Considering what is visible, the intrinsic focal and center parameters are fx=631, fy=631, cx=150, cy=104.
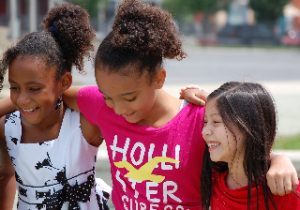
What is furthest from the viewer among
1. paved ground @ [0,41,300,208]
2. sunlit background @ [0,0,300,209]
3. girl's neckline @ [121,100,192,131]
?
paved ground @ [0,41,300,208]

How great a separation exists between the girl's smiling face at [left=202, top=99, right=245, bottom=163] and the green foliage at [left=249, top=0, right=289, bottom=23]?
124 ft

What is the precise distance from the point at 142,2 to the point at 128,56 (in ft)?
0.83

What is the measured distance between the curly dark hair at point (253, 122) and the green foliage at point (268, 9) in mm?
37745

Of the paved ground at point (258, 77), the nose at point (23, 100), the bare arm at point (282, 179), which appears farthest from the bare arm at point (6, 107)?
the bare arm at point (282, 179)

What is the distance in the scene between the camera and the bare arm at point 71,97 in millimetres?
2570

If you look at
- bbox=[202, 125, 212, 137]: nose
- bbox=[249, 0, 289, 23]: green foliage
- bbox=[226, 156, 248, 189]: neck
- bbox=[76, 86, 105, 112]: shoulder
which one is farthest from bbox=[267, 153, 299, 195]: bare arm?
bbox=[249, 0, 289, 23]: green foliage

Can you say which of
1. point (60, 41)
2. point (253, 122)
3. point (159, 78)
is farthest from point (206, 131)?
point (60, 41)

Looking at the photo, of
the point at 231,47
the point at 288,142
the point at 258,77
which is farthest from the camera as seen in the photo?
the point at 231,47

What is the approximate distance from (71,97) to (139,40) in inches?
19.8

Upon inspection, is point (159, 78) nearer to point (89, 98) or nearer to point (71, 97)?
Answer: point (89, 98)

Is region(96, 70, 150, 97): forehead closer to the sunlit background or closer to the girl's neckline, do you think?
the girl's neckline

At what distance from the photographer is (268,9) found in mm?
38969

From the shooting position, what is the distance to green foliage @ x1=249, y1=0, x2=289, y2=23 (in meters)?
38.9

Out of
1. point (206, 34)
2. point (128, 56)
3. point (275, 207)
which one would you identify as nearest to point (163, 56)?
point (128, 56)
